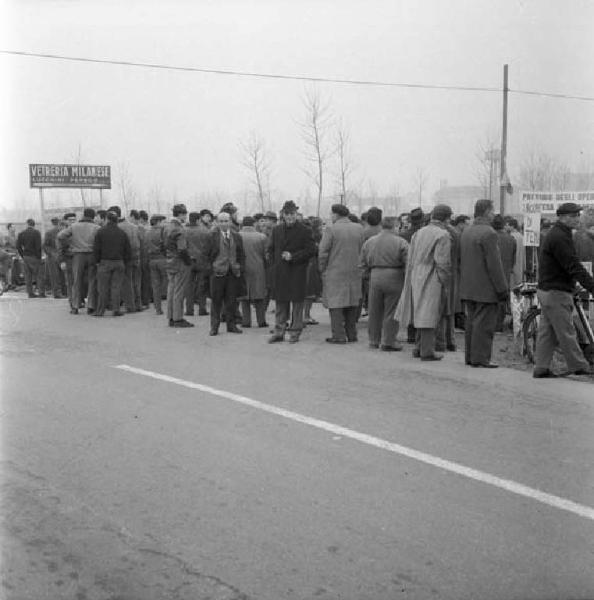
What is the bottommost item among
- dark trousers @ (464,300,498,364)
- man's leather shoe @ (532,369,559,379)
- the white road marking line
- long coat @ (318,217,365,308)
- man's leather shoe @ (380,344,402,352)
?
man's leather shoe @ (380,344,402,352)

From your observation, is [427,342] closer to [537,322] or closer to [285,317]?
[537,322]

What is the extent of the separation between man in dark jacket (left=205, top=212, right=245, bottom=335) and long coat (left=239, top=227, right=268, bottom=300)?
0.76 metres

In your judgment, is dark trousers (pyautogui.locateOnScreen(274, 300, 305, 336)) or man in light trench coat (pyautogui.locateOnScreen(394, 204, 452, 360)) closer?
man in light trench coat (pyautogui.locateOnScreen(394, 204, 452, 360))

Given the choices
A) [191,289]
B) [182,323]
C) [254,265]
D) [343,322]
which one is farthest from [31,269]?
[343,322]

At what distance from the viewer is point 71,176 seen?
99.0 ft

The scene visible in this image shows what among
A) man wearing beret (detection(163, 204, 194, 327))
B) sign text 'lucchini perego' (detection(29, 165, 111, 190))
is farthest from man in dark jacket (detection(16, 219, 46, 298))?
sign text 'lucchini perego' (detection(29, 165, 111, 190))

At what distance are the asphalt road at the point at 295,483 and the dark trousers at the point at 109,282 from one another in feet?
17.9

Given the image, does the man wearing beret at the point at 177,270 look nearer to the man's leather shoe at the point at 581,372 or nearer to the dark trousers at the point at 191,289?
the dark trousers at the point at 191,289

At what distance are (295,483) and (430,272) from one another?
495 centimetres

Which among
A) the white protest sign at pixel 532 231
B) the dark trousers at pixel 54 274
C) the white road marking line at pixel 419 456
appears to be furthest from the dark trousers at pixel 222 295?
the dark trousers at pixel 54 274

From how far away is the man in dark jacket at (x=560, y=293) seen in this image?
830 centimetres

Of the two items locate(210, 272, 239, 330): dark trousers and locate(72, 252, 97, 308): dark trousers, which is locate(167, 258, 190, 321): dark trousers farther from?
locate(72, 252, 97, 308): dark trousers

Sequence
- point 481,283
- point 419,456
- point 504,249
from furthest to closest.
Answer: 1. point 504,249
2. point 481,283
3. point 419,456

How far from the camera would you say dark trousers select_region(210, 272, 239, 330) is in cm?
1195
